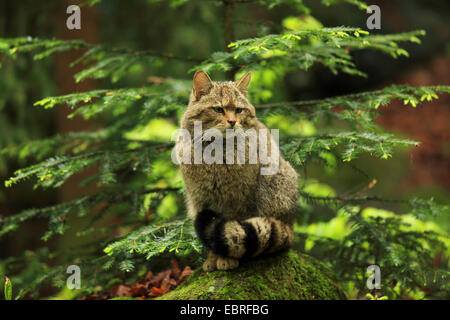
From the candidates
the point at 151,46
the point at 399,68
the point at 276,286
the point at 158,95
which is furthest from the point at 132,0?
the point at 399,68


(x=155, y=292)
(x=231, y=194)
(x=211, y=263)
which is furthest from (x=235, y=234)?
(x=155, y=292)

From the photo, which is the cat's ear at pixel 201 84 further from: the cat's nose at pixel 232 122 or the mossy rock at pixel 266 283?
the mossy rock at pixel 266 283

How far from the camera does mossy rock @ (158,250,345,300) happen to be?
2602 millimetres

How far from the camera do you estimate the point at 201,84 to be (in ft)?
8.97

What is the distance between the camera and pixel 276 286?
277 centimetres

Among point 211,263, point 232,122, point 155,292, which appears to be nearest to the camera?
point 232,122

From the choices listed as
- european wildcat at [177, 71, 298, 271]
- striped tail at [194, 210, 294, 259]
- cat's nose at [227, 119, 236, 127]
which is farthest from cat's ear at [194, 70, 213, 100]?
striped tail at [194, 210, 294, 259]

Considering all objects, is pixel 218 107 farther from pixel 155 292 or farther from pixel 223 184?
pixel 155 292

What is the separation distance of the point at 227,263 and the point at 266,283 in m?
0.30

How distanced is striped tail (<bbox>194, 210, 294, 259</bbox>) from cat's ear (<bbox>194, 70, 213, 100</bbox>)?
0.82m

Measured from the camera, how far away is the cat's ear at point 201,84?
2682mm

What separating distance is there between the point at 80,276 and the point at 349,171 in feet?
21.2

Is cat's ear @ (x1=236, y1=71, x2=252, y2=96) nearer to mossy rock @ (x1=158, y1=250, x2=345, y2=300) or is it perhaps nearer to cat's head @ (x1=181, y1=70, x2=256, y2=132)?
cat's head @ (x1=181, y1=70, x2=256, y2=132)
